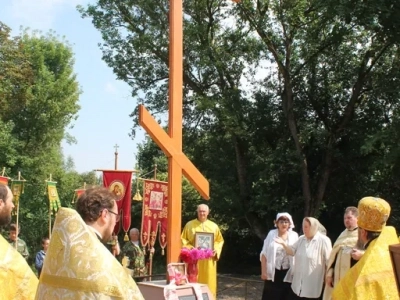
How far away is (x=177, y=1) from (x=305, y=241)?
131 inches

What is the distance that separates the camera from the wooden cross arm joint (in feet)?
17.3

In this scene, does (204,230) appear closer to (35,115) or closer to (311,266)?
(311,266)

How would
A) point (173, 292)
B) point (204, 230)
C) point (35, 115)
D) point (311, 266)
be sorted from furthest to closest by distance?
point (35, 115), point (204, 230), point (311, 266), point (173, 292)

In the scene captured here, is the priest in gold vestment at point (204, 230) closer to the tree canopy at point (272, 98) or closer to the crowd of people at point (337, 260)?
the crowd of people at point (337, 260)

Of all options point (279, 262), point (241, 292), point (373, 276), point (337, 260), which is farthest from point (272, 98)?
point (373, 276)

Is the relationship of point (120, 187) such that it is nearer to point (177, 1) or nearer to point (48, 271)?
point (177, 1)

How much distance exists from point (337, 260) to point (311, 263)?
4.15 ft

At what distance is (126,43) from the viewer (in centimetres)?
1855

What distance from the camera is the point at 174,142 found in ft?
17.9

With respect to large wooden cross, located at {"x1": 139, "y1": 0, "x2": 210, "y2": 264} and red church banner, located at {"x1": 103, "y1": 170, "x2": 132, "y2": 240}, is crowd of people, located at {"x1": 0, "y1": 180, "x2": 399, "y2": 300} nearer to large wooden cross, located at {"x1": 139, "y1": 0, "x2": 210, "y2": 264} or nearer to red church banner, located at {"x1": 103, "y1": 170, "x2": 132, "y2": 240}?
large wooden cross, located at {"x1": 139, "y1": 0, "x2": 210, "y2": 264}

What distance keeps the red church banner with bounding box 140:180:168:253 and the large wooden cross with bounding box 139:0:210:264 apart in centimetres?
559

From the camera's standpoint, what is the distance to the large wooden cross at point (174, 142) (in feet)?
17.4

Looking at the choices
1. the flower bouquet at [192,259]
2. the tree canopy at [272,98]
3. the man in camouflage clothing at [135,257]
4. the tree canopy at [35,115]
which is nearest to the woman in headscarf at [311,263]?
the flower bouquet at [192,259]

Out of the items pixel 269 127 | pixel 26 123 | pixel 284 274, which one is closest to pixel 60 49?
pixel 26 123
